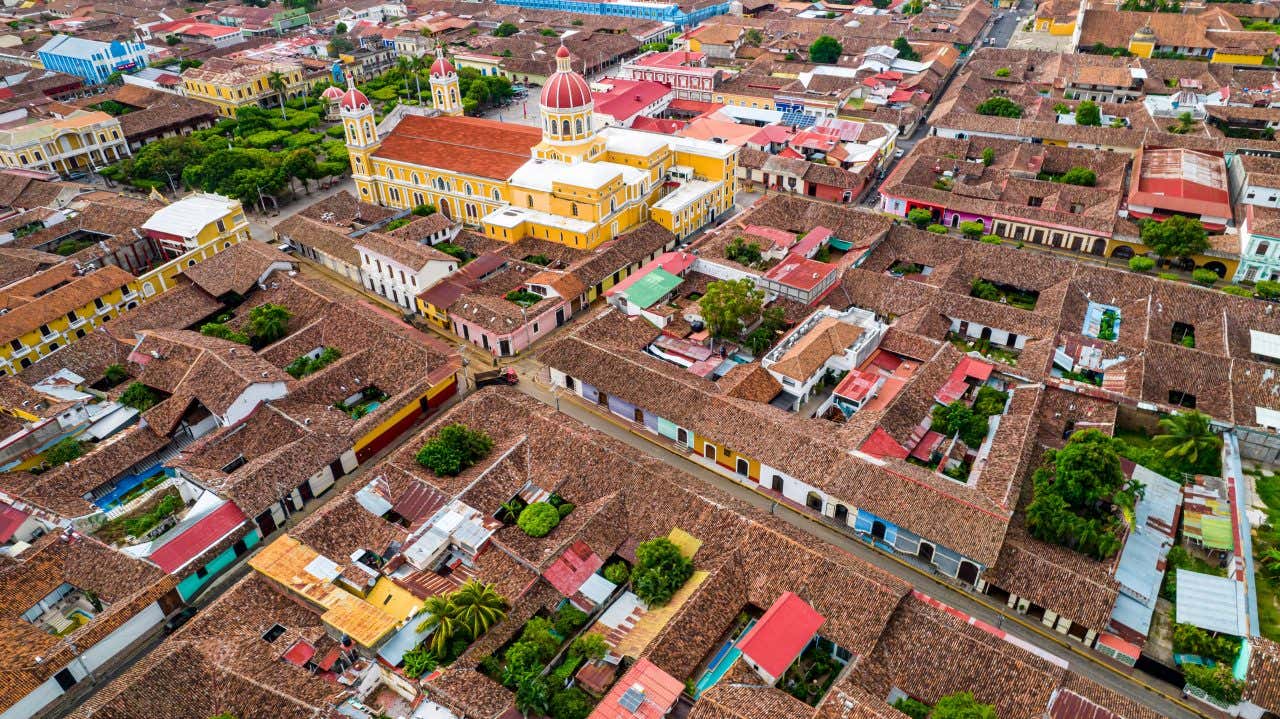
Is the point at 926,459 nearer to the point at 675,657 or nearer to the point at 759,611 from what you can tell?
the point at 759,611

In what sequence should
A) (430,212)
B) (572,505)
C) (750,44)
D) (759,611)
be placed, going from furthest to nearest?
(750,44) < (430,212) < (572,505) < (759,611)

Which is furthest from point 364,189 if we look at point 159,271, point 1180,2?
point 1180,2

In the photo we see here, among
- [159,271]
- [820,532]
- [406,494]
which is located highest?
[159,271]

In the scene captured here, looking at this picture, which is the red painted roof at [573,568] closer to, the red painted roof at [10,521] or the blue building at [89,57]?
the red painted roof at [10,521]

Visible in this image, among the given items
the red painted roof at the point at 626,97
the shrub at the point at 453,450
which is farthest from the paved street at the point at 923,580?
the red painted roof at the point at 626,97

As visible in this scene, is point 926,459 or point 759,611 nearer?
point 759,611

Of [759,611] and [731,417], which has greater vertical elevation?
[731,417]

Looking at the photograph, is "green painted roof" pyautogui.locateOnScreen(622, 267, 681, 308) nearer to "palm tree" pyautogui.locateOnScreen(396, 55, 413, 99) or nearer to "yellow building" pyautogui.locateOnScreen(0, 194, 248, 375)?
"yellow building" pyautogui.locateOnScreen(0, 194, 248, 375)

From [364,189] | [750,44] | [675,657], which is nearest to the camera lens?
[675,657]

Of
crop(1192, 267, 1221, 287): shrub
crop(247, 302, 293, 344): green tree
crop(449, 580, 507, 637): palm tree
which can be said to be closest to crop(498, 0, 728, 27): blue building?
crop(1192, 267, 1221, 287): shrub
